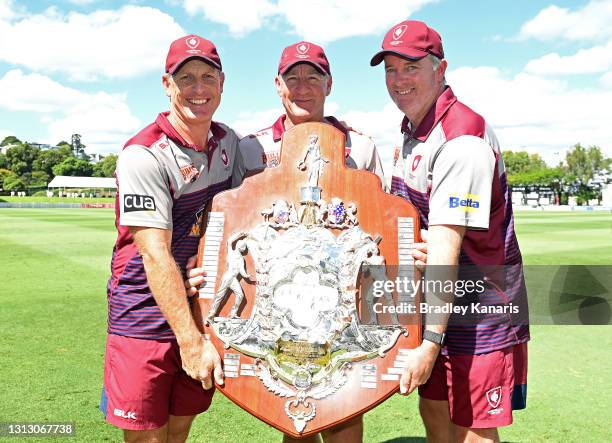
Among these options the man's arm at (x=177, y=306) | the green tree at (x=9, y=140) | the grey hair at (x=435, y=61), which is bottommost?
the man's arm at (x=177, y=306)

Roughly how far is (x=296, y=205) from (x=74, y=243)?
16.1 m

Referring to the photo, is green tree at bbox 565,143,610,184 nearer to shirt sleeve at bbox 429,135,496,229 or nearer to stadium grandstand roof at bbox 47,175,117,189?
stadium grandstand roof at bbox 47,175,117,189

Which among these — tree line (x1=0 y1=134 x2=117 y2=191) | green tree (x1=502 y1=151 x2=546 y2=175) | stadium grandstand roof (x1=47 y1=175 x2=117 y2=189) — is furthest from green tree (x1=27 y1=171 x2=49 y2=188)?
green tree (x1=502 y1=151 x2=546 y2=175)

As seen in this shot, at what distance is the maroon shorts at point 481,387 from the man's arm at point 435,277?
373 millimetres

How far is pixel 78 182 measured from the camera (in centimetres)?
9169

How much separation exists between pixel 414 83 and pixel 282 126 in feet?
3.15

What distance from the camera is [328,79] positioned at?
11.4ft

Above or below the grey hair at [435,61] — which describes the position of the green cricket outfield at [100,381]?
below

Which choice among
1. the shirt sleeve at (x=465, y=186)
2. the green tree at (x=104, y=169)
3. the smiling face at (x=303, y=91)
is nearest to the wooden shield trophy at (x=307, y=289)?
the shirt sleeve at (x=465, y=186)

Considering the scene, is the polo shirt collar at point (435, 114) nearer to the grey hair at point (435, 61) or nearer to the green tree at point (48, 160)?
the grey hair at point (435, 61)

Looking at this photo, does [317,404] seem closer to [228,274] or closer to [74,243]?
[228,274]

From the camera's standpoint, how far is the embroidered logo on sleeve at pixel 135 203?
8.82 ft

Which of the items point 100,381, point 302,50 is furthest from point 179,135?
point 100,381

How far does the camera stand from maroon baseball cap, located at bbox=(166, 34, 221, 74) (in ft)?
9.41
